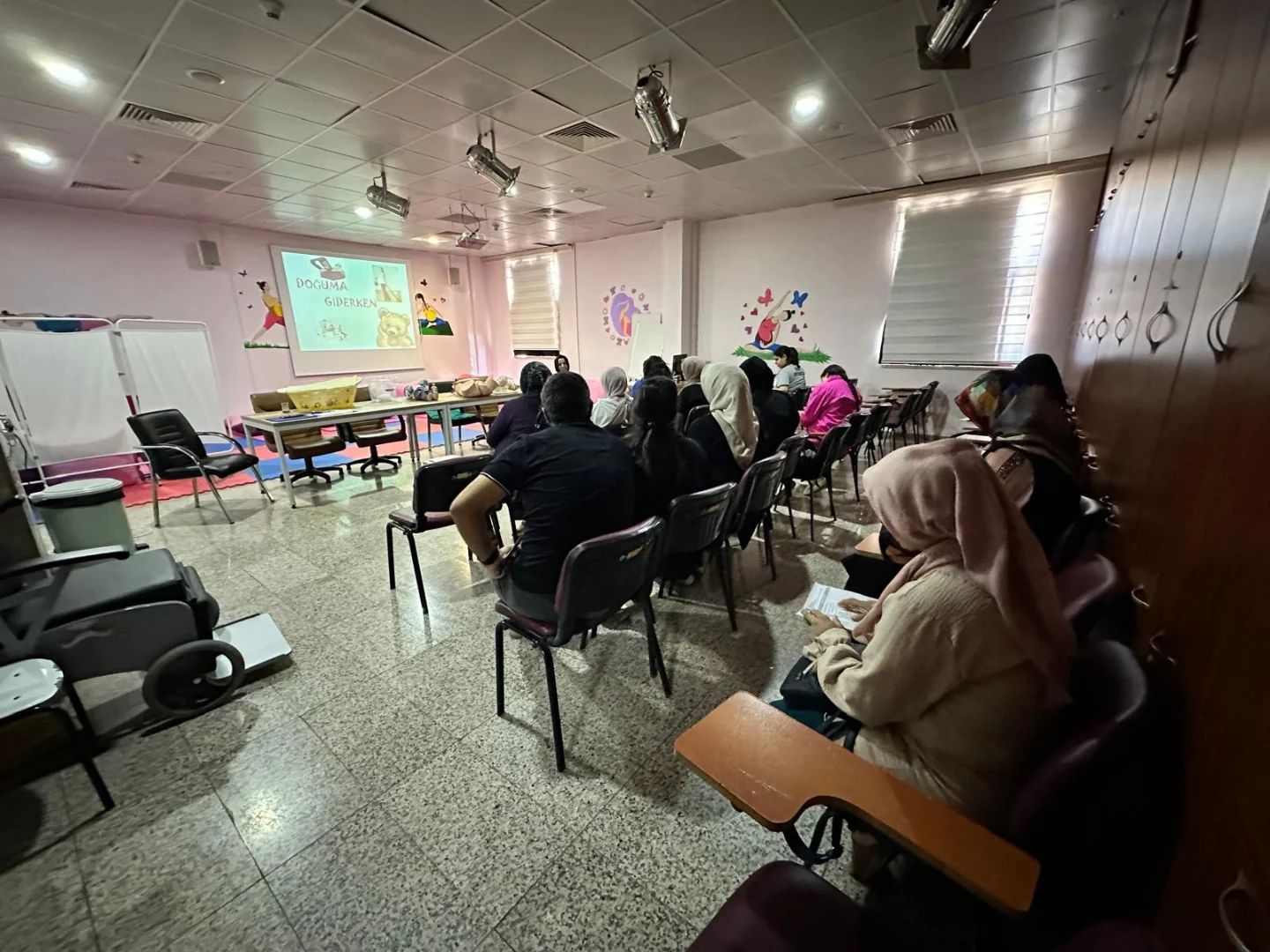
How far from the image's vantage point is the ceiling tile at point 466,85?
2.79m

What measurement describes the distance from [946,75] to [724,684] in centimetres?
376

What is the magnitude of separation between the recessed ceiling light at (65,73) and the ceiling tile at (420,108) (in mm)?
1519

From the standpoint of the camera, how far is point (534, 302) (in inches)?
364

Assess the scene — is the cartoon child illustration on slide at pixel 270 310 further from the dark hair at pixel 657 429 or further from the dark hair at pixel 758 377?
the dark hair at pixel 657 429

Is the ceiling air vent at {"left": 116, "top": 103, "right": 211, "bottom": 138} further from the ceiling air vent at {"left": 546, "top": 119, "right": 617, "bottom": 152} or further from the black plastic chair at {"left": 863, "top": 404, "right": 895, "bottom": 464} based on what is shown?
the black plastic chair at {"left": 863, "top": 404, "right": 895, "bottom": 464}

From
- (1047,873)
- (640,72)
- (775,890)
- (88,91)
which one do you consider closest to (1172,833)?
(1047,873)

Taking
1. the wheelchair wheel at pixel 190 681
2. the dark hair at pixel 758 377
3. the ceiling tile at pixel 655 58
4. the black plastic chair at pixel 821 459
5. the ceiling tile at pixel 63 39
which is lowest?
the wheelchair wheel at pixel 190 681

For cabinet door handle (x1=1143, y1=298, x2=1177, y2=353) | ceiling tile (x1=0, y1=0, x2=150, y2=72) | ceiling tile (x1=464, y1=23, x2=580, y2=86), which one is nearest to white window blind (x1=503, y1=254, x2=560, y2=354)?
ceiling tile (x1=464, y1=23, x2=580, y2=86)

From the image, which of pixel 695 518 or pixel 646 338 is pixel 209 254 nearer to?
pixel 646 338

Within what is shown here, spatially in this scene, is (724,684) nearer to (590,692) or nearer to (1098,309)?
(590,692)

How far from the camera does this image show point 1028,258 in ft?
16.4

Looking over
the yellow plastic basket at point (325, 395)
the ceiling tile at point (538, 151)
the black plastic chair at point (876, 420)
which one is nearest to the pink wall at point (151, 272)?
the yellow plastic basket at point (325, 395)

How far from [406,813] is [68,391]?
20.0 ft

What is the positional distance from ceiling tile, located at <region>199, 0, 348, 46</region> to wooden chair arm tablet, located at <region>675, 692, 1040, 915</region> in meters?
3.38
